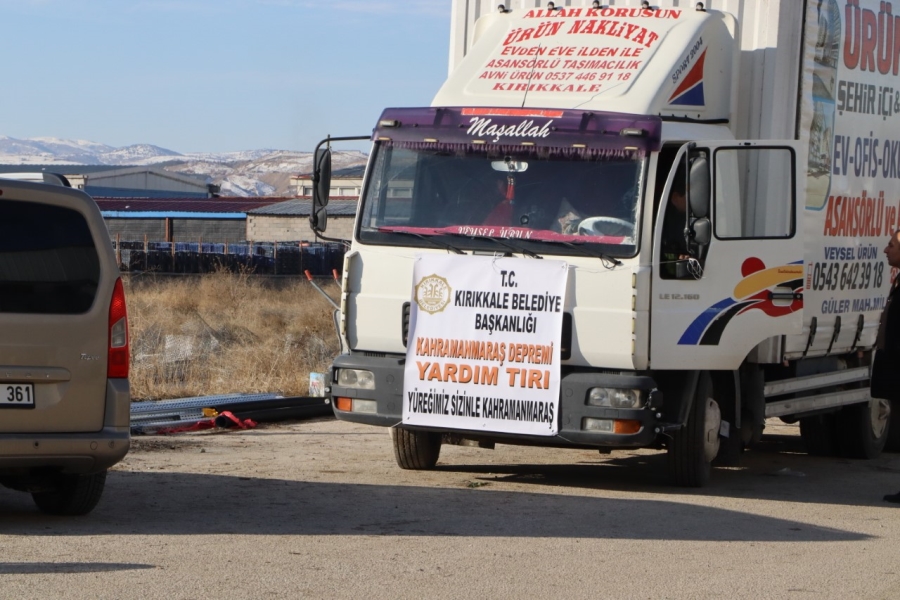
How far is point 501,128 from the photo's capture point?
9844 millimetres

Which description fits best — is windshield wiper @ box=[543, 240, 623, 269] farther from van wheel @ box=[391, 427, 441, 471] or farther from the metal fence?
the metal fence

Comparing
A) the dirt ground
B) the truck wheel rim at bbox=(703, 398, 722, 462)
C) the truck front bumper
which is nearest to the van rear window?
the dirt ground

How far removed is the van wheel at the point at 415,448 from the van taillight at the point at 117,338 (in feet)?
10.0

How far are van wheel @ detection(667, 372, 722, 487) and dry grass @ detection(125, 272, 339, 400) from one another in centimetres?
739

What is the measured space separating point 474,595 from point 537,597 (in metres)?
0.30

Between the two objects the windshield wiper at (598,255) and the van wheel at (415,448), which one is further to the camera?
the van wheel at (415,448)

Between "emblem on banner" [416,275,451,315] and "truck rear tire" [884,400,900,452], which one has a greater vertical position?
"emblem on banner" [416,275,451,315]

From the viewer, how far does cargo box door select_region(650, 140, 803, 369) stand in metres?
9.51

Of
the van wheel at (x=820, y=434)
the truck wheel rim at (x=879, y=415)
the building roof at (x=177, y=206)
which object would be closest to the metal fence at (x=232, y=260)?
the building roof at (x=177, y=206)

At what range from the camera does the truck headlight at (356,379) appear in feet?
32.9

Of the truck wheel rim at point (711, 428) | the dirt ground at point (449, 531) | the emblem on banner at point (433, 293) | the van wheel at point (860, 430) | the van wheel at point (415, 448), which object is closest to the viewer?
the dirt ground at point (449, 531)

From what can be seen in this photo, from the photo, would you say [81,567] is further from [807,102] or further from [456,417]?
[807,102]

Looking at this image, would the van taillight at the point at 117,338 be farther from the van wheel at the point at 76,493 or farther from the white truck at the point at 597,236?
the white truck at the point at 597,236

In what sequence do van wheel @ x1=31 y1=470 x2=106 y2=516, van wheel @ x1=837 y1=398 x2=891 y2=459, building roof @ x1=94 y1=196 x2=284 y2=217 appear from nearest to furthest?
van wheel @ x1=31 y1=470 x2=106 y2=516 → van wheel @ x1=837 y1=398 x2=891 y2=459 → building roof @ x1=94 y1=196 x2=284 y2=217
